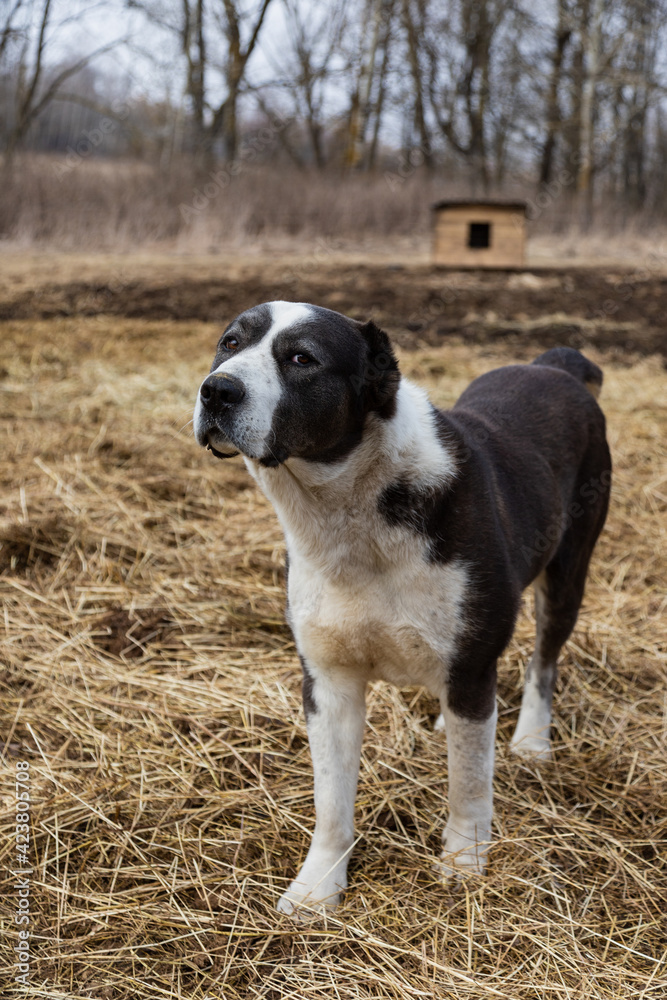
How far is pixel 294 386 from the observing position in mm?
2115

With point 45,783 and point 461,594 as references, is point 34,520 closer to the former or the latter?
point 45,783

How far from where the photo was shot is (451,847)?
2.48 metres

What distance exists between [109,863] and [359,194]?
1533 centimetres

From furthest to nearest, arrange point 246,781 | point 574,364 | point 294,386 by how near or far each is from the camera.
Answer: point 574,364
point 246,781
point 294,386

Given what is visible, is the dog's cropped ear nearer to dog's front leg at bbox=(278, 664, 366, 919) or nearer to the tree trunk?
dog's front leg at bbox=(278, 664, 366, 919)

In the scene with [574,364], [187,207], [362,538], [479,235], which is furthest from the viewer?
[187,207]

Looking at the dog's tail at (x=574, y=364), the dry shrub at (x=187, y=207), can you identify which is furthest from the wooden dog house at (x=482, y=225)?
the dog's tail at (x=574, y=364)

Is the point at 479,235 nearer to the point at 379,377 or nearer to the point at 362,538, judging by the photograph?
the point at 379,377

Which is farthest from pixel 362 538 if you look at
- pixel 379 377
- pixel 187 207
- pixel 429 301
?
pixel 187 207

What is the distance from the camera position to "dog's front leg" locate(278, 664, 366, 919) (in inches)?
93.4

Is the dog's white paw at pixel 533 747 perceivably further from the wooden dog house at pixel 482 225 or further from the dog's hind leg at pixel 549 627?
the wooden dog house at pixel 482 225

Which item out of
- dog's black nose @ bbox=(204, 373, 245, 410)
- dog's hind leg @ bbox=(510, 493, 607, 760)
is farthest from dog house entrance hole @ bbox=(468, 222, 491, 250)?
dog's black nose @ bbox=(204, 373, 245, 410)

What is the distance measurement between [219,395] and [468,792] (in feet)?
4.47

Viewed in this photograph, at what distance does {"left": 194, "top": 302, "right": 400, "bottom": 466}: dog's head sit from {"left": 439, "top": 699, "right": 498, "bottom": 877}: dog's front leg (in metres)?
0.87
